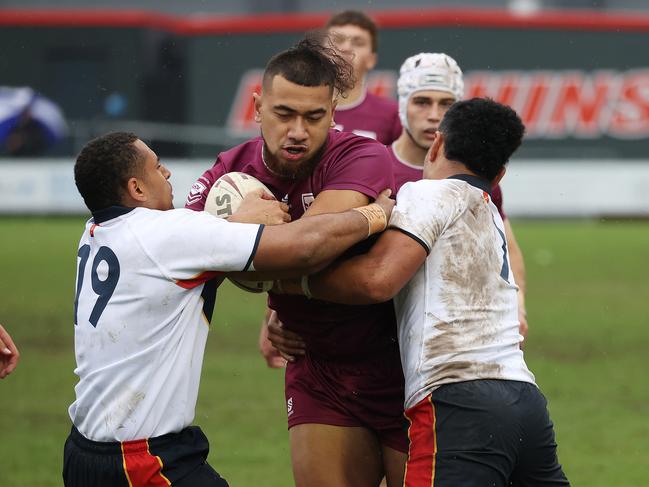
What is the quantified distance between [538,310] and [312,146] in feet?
36.0

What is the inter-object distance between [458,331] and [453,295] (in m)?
0.15

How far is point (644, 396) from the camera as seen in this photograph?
10.5 metres

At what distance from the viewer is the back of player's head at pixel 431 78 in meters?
7.07

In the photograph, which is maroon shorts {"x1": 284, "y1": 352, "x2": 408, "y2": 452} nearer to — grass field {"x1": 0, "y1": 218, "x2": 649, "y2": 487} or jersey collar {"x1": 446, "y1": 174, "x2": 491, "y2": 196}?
jersey collar {"x1": 446, "y1": 174, "x2": 491, "y2": 196}

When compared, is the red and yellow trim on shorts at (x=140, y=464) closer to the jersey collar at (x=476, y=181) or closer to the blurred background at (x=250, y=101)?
the jersey collar at (x=476, y=181)

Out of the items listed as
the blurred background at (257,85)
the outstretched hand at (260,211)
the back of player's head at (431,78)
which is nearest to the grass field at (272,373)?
the back of player's head at (431,78)

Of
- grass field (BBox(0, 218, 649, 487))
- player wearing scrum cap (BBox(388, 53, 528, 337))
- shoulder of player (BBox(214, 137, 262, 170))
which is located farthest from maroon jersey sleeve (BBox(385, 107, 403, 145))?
shoulder of player (BBox(214, 137, 262, 170))

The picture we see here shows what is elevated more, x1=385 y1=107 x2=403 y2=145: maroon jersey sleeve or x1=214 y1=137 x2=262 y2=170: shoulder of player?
x1=214 y1=137 x2=262 y2=170: shoulder of player

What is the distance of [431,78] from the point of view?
7.07 m

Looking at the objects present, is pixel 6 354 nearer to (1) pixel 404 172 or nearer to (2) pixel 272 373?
(1) pixel 404 172

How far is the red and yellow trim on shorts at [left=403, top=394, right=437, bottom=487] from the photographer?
452cm

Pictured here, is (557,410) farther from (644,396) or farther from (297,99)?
(297,99)

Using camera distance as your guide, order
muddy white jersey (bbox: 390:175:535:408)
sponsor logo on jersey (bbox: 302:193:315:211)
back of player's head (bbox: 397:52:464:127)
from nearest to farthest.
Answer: muddy white jersey (bbox: 390:175:535:408), sponsor logo on jersey (bbox: 302:193:315:211), back of player's head (bbox: 397:52:464:127)

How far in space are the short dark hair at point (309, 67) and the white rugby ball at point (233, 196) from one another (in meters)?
0.45
